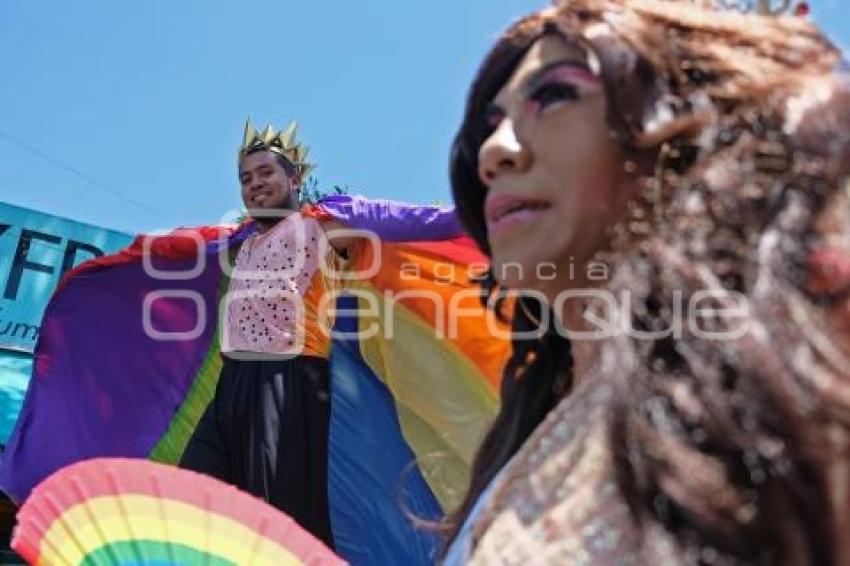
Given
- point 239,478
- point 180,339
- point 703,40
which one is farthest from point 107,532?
point 180,339

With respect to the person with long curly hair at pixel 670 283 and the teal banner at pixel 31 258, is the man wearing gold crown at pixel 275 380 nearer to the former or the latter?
the person with long curly hair at pixel 670 283

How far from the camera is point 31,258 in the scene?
4871 mm

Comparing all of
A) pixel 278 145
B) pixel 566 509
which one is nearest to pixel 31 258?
pixel 278 145

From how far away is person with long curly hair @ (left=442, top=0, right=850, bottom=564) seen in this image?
1.71 ft

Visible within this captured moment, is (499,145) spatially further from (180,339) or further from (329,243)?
(180,339)

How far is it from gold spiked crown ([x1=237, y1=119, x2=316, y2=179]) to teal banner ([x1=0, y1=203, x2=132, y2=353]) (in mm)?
2016

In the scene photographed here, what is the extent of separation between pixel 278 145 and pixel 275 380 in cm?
90

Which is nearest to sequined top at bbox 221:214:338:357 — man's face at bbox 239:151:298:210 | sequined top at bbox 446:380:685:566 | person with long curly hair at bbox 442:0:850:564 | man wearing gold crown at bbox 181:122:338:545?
man wearing gold crown at bbox 181:122:338:545

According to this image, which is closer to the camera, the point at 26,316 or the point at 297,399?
the point at 297,399

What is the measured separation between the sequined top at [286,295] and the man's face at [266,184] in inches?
5.3

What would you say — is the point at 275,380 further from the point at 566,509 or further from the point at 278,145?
the point at 566,509

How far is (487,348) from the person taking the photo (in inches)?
106

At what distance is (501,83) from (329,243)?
201 centimetres

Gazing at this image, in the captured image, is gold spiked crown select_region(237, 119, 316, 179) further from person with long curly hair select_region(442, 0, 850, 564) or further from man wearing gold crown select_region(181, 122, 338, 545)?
person with long curly hair select_region(442, 0, 850, 564)
